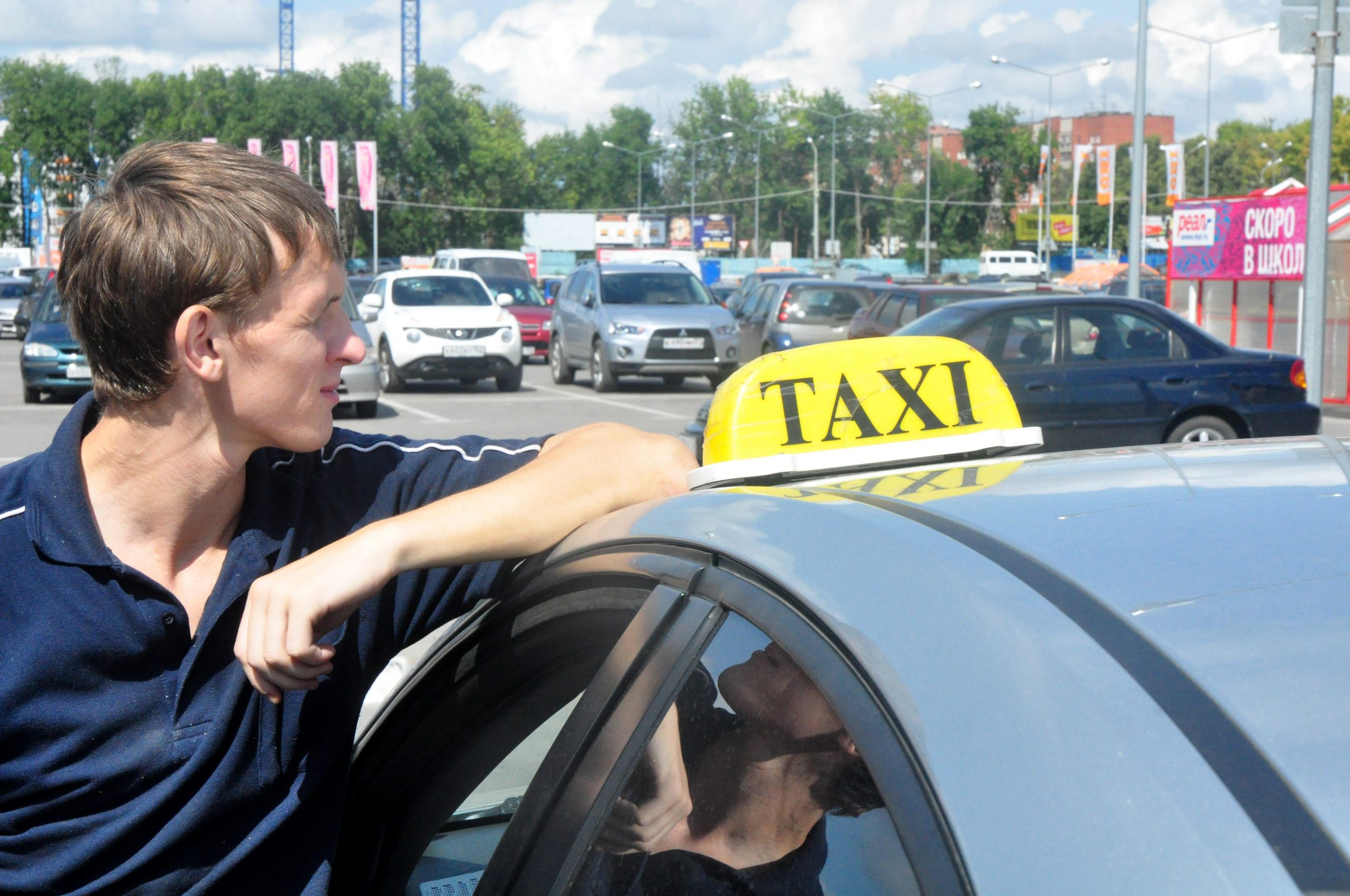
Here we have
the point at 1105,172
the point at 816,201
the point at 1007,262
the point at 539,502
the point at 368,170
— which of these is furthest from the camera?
the point at 1007,262

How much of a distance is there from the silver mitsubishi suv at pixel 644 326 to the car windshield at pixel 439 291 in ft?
5.21

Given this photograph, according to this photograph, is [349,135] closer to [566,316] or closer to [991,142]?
[991,142]

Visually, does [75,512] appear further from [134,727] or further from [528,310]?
[528,310]

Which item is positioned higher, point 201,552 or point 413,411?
point 201,552

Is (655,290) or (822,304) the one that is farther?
(655,290)

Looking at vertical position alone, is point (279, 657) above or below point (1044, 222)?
below

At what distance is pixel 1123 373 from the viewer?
10.9 metres

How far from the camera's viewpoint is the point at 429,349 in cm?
1919

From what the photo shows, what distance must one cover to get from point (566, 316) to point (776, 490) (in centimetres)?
1995

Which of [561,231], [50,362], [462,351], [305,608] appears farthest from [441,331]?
[561,231]

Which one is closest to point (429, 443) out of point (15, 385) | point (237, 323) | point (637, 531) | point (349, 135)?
point (237, 323)

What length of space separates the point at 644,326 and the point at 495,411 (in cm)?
299

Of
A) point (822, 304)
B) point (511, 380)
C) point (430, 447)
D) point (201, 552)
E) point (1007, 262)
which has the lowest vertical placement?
point (511, 380)

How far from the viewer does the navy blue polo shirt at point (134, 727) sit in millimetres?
1652
